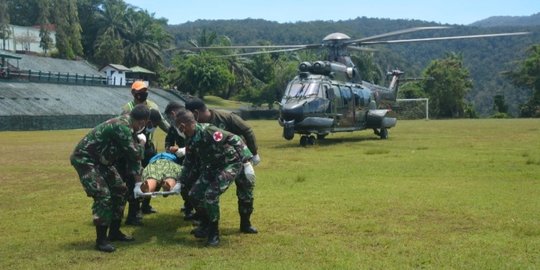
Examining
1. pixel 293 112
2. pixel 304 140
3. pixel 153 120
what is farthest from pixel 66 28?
pixel 153 120

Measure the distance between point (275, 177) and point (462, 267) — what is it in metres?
8.20

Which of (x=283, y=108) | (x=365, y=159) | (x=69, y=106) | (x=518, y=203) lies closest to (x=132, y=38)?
(x=69, y=106)

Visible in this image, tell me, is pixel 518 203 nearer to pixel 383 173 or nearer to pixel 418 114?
pixel 383 173

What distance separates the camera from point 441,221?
8.56 meters

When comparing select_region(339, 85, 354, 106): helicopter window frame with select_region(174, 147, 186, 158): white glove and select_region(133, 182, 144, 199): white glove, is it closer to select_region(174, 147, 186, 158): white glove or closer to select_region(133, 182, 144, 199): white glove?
select_region(174, 147, 186, 158): white glove

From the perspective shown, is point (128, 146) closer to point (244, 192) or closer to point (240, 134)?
point (244, 192)

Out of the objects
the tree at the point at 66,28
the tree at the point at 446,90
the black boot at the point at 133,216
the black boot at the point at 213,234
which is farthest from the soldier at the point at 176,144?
the tree at the point at 66,28

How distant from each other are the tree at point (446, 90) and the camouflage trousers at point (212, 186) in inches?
2949

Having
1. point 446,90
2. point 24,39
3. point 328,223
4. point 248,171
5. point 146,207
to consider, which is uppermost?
point 24,39

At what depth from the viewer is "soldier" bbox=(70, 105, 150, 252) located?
727cm

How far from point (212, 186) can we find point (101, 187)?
1.31m

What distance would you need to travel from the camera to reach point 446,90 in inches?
3150

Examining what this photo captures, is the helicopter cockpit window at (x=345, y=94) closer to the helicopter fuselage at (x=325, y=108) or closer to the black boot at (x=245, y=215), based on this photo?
the helicopter fuselage at (x=325, y=108)

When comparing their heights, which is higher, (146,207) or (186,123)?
(186,123)
